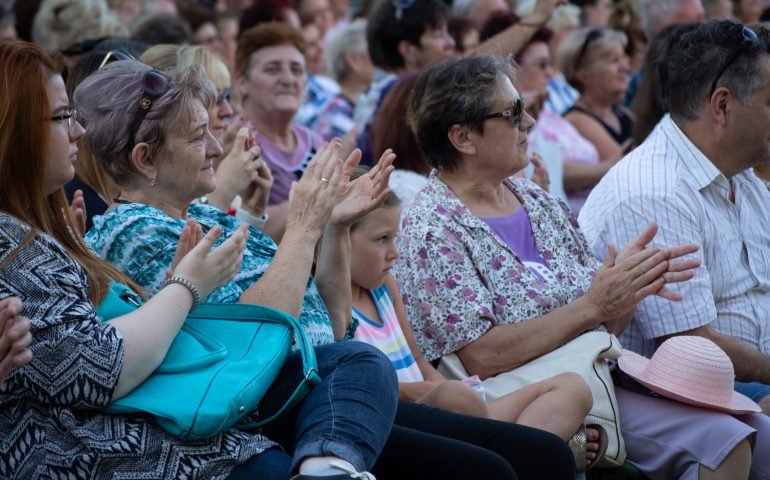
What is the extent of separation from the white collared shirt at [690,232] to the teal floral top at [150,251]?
4.57ft

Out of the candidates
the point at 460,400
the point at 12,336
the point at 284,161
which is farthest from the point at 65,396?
the point at 284,161

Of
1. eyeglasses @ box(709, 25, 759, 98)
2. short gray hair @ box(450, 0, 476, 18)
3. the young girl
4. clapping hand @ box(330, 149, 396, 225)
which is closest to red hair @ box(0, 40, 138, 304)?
clapping hand @ box(330, 149, 396, 225)

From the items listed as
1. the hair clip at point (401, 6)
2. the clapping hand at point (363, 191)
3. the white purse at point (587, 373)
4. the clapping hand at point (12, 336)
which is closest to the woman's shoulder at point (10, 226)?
the clapping hand at point (12, 336)

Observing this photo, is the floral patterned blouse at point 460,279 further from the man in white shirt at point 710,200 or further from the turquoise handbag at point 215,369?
the turquoise handbag at point 215,369

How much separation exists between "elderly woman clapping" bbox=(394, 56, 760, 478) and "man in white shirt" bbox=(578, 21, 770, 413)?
193 millimetres

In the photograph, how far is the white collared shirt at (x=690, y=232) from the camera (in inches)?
149

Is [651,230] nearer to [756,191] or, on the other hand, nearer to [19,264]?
[756,191]

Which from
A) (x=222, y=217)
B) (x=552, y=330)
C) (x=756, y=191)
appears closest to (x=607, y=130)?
(x=756, y=191)

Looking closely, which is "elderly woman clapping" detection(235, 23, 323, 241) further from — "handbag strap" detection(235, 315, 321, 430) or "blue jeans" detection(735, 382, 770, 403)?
"handbag strap" detection(235, 315, 321, 430)

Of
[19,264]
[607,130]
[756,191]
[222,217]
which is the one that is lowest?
[607,130]

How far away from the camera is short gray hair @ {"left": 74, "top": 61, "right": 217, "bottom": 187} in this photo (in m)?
3.05

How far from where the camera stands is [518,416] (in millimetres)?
3277

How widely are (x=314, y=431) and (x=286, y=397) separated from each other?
0.57 ft

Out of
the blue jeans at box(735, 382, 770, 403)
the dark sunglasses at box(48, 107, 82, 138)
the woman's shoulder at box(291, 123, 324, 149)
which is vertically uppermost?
the dark sunglasses at box(48, 107, 82, 138)
